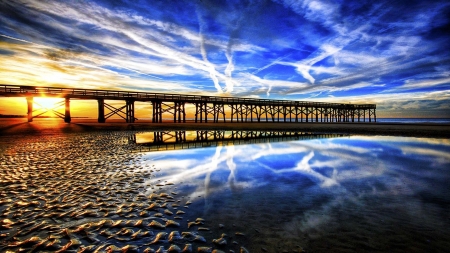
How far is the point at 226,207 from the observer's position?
12.6 feet

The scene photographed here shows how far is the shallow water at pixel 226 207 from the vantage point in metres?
2.69

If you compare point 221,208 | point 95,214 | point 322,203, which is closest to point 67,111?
point 95,214

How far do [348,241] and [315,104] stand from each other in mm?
59376

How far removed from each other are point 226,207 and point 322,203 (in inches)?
76.4

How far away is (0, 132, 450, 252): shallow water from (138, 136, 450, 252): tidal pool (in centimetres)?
2

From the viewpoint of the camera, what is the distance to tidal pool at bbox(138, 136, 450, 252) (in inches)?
108

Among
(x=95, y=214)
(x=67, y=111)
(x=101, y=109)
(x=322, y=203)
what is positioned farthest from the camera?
(x=101, y=109)

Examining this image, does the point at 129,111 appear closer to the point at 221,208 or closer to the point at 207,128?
the point at 207,128

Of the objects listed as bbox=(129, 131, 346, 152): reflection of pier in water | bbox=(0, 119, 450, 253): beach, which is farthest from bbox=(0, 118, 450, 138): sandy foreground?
bbox=(0, 119, 450, 253): beach

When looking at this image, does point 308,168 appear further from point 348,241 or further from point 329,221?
point 348,241

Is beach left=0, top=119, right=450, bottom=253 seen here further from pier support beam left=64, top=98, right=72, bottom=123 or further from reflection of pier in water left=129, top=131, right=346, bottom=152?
pier support beam left=64, top=98, right=72, bottom=123

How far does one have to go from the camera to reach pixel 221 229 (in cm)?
303

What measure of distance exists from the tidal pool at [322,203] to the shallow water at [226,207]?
2 cm

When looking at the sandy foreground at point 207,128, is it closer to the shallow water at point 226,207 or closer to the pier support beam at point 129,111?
the pier support beam at point 129,111
